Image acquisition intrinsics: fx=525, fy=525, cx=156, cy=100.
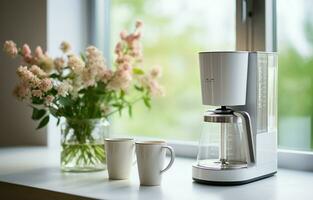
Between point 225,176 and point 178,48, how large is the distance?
2.63 ft

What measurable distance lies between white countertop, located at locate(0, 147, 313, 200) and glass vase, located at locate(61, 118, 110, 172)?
52 mm

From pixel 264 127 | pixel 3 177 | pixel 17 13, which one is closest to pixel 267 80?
pixel 264 127

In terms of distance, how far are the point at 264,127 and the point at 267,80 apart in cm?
13

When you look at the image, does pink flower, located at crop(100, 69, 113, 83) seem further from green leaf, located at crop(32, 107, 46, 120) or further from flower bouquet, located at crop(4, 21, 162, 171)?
green leaf, located at crop(32, 107, 46, 120)

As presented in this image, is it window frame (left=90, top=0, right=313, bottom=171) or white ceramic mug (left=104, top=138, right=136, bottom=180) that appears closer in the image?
white ceramic mug (left=104, top=138, right=136, bottom=180)

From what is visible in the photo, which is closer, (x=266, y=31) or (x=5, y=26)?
(x=266, y=31)

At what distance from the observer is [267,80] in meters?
1.46

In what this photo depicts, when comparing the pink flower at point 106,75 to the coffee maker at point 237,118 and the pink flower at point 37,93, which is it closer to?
the pink flower at point 37,93

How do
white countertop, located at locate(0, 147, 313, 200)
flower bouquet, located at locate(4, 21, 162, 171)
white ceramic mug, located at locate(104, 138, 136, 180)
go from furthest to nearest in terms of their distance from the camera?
flower bouquet, located at locate(4, 21, 162, 171), white ceramic mug, located at locate(104, 138, 136, 180), white countertop, located at locate(0, 147, 313, 200)

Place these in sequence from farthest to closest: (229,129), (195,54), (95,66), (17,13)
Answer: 1. (17,13)
2. (195,54)
3. (95,66)
4. (229,129)

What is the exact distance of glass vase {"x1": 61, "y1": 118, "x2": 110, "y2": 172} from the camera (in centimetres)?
164

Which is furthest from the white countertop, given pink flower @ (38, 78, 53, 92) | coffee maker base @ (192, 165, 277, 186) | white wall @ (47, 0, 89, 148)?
white wall @ (47, 0, 89, 148)

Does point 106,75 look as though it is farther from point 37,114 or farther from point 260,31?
point 260,31

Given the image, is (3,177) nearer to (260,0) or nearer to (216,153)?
(216,153)
